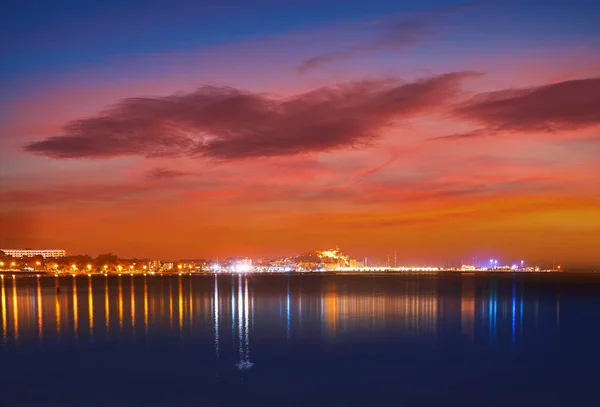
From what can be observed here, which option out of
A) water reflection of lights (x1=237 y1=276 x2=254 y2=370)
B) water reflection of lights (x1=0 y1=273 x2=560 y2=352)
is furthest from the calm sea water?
water reflection of lights (x1=0 y1=273 x2=560 y2=352)

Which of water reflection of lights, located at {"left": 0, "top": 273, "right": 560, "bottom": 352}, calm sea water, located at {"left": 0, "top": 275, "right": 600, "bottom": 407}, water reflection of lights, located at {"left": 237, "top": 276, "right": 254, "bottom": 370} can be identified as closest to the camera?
calm sea water, located at {"left": 0, "top": 275, "right": 600, "bottom": 407}

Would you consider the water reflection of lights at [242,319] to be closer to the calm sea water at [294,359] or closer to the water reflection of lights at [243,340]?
the water reflection of lights at [243,340]

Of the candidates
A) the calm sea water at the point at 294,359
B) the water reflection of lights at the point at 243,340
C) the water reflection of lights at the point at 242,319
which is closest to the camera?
the calm sea water at the point at 294,359

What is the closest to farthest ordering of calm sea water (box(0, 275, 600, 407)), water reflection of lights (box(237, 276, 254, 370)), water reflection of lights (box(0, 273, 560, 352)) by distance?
1. calm sea water (box(0, 275, 600, 407))
2. water reflection of lights (box(237, 276, 254, 370))
3. water reflection of lights (box(0, 273, 560, 352))

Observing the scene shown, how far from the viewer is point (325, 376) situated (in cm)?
3120

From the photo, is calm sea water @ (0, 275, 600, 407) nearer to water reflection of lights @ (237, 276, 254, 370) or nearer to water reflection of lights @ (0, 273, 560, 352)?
water reflection of lights @ (237, 276, 254, 370)

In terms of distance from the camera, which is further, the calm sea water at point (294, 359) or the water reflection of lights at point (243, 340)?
the water reflection of lights at point (243, 340)

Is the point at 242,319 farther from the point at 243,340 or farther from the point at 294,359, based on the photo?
the point at 294,359

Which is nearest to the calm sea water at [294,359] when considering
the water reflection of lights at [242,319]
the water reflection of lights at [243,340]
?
the water reflection of lights at [243,340]

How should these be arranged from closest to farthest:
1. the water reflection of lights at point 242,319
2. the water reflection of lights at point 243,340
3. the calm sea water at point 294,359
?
the calm sea water at point 294,359, the water reflection of lights at point 243,340, the water reflection of lights at point 242,319

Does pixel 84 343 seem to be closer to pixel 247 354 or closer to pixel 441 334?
pixel 247 354

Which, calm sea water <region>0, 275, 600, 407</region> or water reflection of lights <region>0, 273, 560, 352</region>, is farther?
water reflection of lights <region>0, 273, 560, 352</region>

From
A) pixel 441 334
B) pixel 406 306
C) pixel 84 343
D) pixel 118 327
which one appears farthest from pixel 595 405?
pixel 406 306

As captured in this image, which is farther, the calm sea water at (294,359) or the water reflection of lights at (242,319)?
the water reflection of lights at (242,319)
